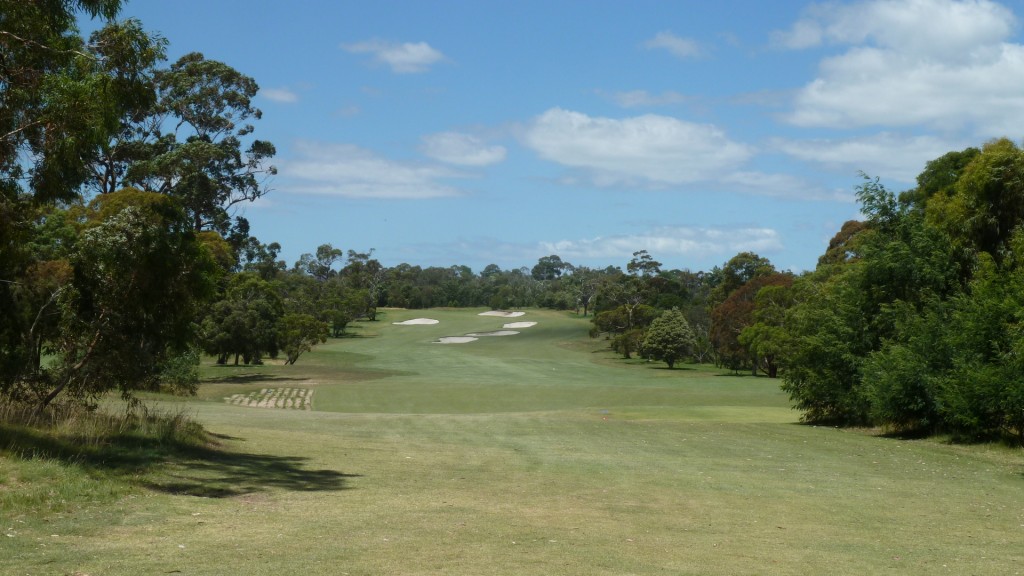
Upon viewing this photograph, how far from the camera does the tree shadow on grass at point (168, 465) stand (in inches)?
599

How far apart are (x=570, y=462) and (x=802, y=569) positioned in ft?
38.3

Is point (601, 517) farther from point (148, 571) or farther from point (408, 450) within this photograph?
point (408, 450)

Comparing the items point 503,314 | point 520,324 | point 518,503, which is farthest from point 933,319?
point 503,314

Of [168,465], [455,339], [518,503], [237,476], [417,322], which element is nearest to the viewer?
[518,503]

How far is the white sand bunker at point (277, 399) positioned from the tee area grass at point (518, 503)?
1611 centimetres

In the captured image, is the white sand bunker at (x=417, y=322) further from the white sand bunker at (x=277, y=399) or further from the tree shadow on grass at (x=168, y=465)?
the tree shadow on grass at (x=168, y=465)

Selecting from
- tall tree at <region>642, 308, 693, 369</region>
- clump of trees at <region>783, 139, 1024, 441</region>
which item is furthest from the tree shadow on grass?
tall tree at <region>642, 308, 693, 369</region>

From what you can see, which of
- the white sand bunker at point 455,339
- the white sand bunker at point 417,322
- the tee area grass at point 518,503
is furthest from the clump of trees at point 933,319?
the white sand bunker at point 417,322

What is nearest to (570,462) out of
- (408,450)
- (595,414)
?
(408,450)

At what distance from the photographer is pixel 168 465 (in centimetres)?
1697

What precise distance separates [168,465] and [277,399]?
37535 mm

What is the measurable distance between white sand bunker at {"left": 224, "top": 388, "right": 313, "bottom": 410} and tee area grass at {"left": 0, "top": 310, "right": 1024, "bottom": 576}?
16105mm

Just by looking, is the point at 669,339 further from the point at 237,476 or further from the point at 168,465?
the point at 168,465

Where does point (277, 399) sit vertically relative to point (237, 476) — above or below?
below
